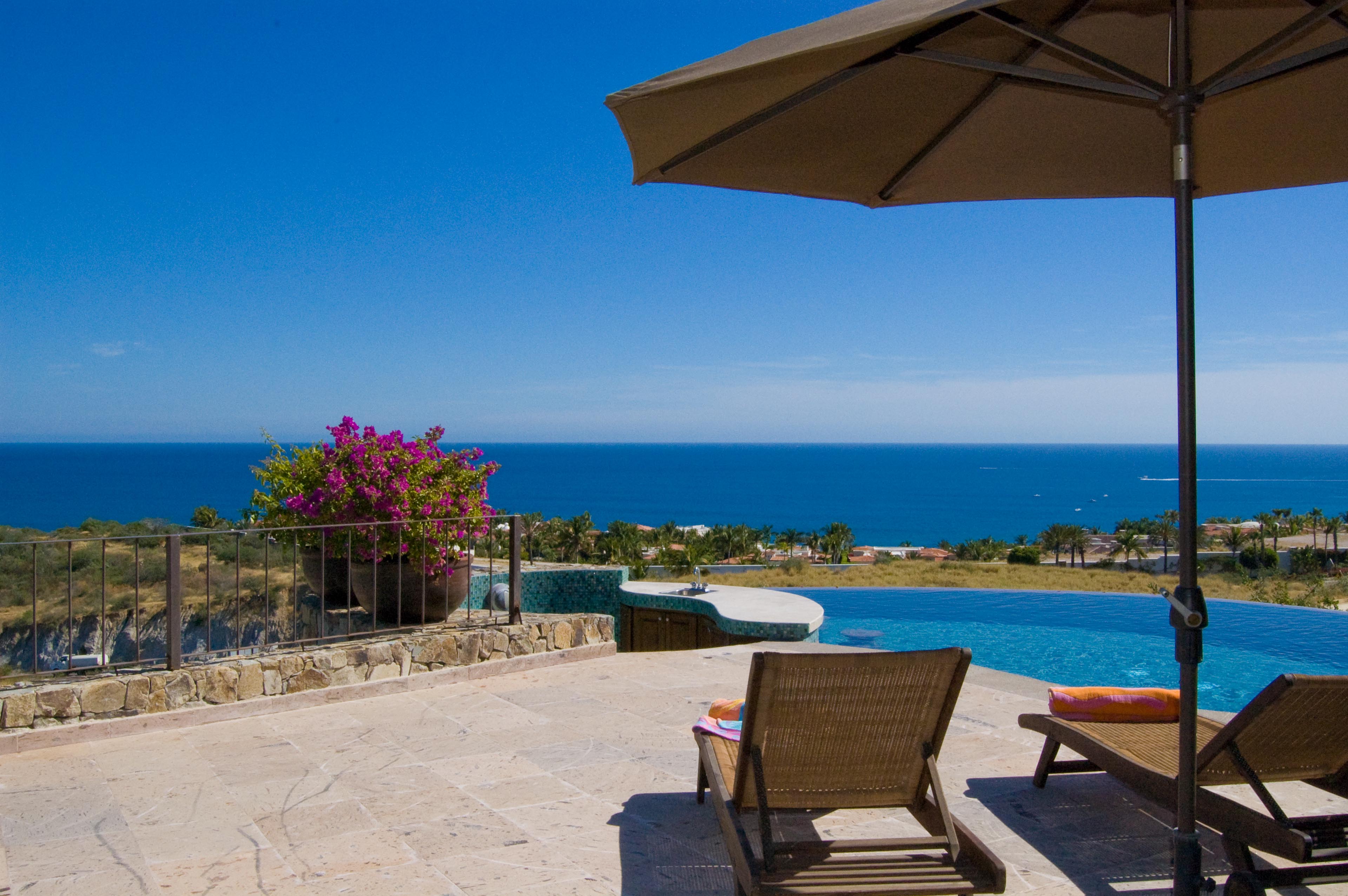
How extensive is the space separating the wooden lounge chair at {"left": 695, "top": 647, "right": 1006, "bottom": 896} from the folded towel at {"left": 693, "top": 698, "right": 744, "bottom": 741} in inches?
19.1

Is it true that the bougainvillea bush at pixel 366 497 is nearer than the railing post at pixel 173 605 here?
No

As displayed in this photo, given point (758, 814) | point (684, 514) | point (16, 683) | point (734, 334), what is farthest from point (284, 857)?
point (734, 334)

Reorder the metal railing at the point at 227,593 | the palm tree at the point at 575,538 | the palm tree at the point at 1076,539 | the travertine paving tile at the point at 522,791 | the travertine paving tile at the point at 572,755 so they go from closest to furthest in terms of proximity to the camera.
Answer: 1. the travertine paving tile at the point at 522,791
2. the travertine paving tile at the point at 572,755
3. the metal railing at the point at 227,593
4. the palm tree at the point at 575,538
5. the palm tree at the point at 1076,539

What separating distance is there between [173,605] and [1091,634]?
375 inches

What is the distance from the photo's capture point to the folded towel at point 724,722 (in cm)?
294

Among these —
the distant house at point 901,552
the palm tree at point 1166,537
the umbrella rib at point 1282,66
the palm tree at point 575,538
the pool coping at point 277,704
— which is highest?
the umbrella rib at point 1282,66

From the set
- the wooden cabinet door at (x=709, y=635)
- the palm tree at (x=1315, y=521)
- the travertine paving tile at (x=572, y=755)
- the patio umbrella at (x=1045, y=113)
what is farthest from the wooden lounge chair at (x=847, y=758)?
the palm tree at (x=1315, y=521)

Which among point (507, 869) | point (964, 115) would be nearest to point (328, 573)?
point (507, 869)

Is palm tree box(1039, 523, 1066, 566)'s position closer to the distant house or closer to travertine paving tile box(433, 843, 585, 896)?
the distant house

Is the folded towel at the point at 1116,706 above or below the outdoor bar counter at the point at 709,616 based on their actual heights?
above

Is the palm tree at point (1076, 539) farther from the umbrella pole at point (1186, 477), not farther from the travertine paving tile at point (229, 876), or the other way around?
the travertine paving tile at point (229, 876)

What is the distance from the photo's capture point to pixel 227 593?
5.13 metres

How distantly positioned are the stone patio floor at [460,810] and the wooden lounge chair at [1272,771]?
24cm

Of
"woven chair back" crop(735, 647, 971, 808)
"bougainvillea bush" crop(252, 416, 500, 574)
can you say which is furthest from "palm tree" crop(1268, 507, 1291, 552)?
"woven chair back" crop(735, 647, 971, 808)
